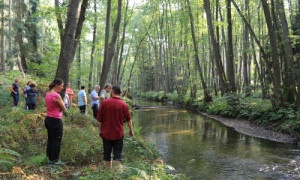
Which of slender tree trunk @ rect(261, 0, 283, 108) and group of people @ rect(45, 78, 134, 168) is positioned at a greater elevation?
slender tree trunk @ rect(261, 0, 283, 108)

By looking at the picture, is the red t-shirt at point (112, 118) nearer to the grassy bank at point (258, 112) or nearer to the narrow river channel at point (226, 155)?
the narrow river channel at point (226, 155)

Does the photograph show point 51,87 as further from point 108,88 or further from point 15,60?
point 15,60

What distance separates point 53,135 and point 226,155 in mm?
5643

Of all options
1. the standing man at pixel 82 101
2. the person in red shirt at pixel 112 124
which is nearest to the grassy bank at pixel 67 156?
the person in red shirt at pixel 112 124

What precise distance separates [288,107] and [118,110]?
10.1 meters

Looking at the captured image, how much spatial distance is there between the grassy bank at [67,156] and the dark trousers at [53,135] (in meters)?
0.18

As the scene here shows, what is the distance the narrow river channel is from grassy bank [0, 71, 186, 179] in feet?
2.94

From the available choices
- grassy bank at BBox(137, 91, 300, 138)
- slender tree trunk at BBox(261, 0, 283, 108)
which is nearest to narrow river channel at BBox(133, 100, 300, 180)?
grassy bank at BBox(137, 91, 300, 138)

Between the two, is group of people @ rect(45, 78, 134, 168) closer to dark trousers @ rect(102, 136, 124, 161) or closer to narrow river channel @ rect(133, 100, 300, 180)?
dark trousers @ rect(102, 136, 124, 161)

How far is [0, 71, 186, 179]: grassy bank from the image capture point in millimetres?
3627

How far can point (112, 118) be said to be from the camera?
160 inches

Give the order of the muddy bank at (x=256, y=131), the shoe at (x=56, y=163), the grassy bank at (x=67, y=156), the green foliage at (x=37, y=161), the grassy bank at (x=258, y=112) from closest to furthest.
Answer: the grassy bank at (x=67, y=156)
the green foliage at (x=37, y=161)
the shoe at (x=56, y=163)
the muddy bank at (x=256, y=131)
the grassy bank at (x=258, y=112)

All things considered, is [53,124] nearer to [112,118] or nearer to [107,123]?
[107,123]

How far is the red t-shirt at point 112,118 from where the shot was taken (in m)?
4.05
